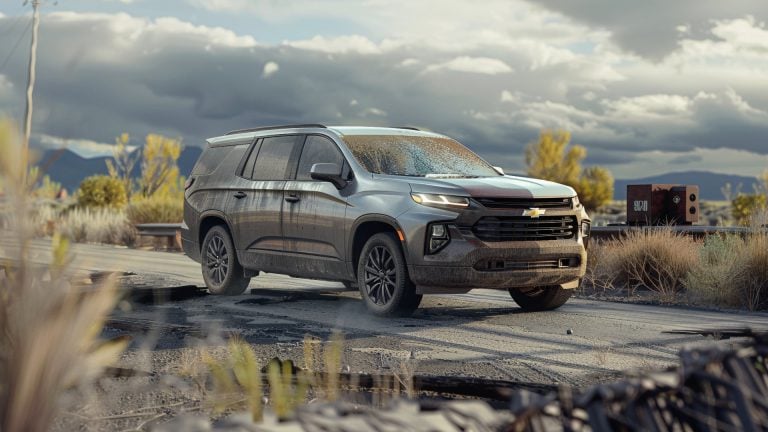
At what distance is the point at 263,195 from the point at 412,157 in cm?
189

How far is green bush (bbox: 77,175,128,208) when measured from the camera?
37375 mm

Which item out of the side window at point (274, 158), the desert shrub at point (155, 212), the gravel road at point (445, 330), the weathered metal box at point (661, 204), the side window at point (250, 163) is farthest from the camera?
the desert shrub at point (155, 212)

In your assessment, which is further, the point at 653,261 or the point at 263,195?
the point at 653,261

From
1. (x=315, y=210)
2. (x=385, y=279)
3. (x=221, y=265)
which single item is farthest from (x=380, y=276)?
(x=221, y=265)

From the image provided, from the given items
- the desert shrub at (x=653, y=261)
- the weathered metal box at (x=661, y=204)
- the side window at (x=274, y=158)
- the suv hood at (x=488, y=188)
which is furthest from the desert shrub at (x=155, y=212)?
the suv hood at (x=488, y=188)

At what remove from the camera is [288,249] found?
10.8 metres

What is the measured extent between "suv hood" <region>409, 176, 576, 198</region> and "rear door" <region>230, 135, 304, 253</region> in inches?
81.2

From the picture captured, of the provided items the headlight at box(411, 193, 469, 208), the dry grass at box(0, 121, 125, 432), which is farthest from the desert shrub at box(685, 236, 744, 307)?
the dry grass at box(0, 121, 125, 432)

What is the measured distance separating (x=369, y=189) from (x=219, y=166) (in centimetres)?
320

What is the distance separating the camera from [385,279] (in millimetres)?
9602

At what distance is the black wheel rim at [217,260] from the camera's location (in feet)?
39.2

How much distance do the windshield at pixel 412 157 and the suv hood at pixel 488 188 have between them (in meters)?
0.55

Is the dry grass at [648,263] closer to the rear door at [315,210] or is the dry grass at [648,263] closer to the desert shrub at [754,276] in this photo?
the desert shrub at [754,276]

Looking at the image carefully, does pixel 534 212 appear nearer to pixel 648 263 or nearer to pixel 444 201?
pixel 444 201
